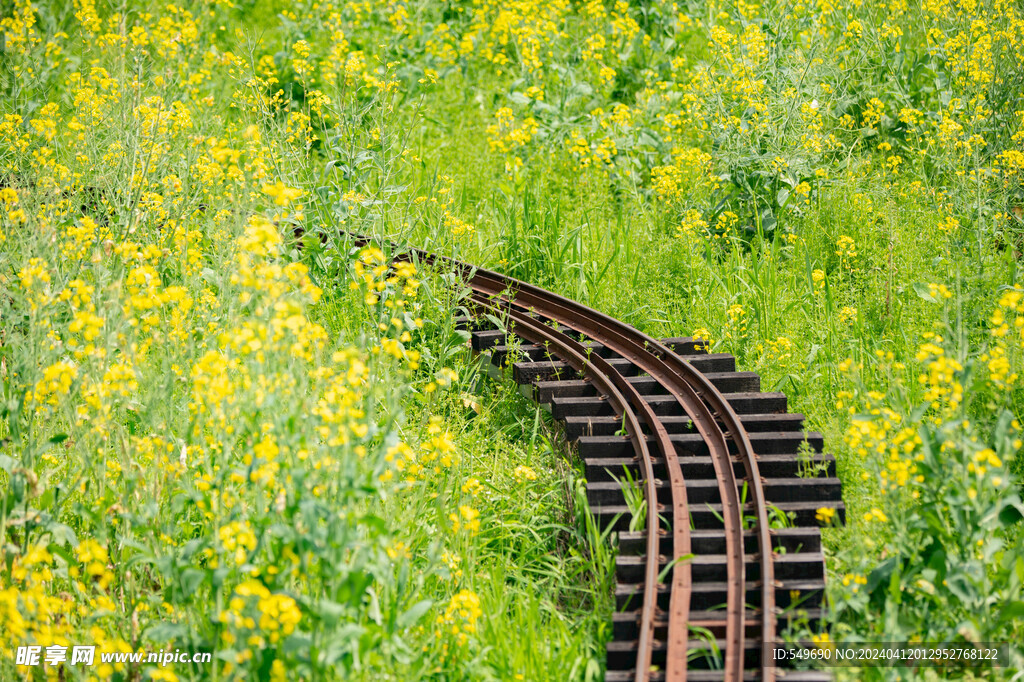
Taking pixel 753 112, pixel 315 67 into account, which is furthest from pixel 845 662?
pixel 315 67

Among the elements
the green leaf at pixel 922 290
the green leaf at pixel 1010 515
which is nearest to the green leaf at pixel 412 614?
the green leaf at pixel 1010 515

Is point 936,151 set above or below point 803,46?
below

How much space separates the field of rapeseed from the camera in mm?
4055

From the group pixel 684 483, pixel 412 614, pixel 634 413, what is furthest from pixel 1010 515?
pixel 412 614

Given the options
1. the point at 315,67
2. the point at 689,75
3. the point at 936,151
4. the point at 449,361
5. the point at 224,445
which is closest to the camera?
the point at 224,445

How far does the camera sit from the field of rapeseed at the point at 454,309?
4.05 meters

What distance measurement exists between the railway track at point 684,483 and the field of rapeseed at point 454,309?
0.84ft

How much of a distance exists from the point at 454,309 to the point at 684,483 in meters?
2.88

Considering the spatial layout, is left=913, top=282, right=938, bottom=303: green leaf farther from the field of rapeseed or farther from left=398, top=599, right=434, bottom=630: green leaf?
left=398, top=599, right=434, bottom=630: green leaf

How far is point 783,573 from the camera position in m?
4.73

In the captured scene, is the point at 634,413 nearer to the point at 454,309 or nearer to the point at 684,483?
the point at 684,483

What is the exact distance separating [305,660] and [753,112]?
7.79 m

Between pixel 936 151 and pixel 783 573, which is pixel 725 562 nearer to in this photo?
pixel 783 573

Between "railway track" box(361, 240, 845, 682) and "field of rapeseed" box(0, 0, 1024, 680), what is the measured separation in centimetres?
26
